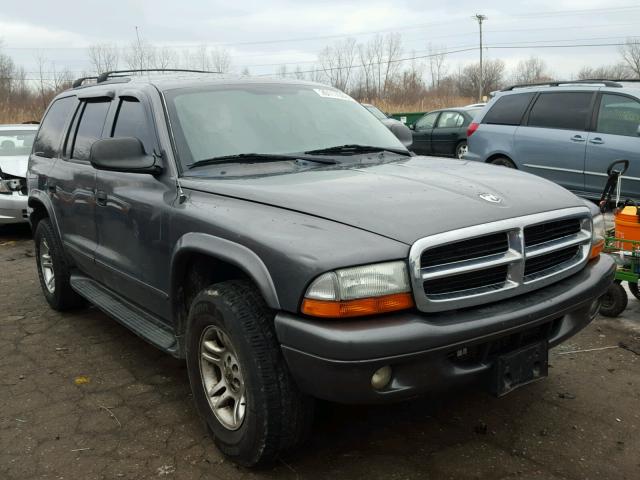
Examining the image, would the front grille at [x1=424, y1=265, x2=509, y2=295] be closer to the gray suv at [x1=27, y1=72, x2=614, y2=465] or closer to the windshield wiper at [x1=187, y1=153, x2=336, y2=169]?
the gray suv at [x1=27, y1=72, x2=614, y2=465]

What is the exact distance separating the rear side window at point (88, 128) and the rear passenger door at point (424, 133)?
39.0ft

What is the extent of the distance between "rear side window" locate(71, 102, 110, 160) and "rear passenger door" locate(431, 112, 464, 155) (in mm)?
11495

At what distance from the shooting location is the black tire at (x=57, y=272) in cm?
490

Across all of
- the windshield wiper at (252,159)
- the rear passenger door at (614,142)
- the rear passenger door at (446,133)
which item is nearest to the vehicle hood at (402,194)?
the windshield wiper at (252,159)

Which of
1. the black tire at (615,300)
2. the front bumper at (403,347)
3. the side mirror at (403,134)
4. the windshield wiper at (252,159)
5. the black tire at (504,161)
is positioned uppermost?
the side mirror at (403,134)

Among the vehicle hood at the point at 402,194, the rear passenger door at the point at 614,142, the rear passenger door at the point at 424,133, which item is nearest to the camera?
the vehicle hood at the point at 402,194

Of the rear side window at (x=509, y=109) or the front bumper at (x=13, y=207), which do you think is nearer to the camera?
the front bumper at (x=13, y=207)

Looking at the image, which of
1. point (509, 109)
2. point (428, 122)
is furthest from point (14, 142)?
point (428, 122)

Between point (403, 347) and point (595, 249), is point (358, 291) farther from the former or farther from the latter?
point (595, 249)

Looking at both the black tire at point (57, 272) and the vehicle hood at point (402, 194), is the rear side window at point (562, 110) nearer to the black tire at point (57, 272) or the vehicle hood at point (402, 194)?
the vehicle hood at point (402, 194)

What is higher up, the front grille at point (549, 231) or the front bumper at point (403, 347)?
the front grille at point (549, 231)

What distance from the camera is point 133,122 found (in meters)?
3.71

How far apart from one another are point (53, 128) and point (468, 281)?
13.0ft

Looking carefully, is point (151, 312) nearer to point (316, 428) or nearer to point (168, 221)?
point (168, 221)
